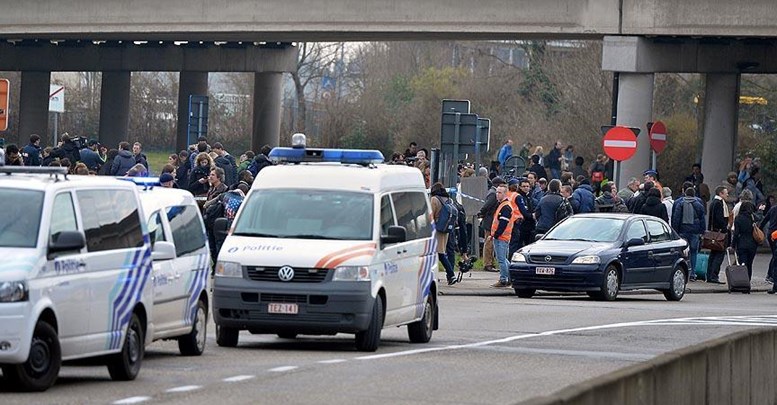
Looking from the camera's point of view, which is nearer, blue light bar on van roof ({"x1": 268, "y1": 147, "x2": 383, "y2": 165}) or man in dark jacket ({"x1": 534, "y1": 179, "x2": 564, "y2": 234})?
blue light bar on van roof ({"x1": 268, "y1": 147, "x2": 383, "y2": 165})

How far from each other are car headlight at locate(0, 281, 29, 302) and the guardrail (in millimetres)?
4469

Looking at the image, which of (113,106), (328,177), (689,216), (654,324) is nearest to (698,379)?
(328,177)

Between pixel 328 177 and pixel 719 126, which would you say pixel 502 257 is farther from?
pixel 719 126

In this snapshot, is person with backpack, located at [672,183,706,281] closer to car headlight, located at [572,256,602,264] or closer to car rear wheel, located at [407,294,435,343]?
car headlight, located at [572,256,602,264]

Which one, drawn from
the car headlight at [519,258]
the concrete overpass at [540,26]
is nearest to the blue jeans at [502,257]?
the car headlight at [519,258]

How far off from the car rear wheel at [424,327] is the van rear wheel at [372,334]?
5.38ft

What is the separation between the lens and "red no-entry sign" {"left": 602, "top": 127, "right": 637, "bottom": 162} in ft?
119

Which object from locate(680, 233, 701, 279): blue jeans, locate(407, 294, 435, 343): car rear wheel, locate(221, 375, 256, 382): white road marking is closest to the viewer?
locate(221, 375, 256, 382): white road marking

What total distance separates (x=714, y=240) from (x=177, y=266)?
20.1m

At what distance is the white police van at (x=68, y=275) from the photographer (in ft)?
41.7

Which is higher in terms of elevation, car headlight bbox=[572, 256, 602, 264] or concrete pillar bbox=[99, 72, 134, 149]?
concrete pillar bbox=[99, 72, 134, 149]

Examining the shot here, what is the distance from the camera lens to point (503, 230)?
3030 cm

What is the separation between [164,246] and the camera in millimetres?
15805

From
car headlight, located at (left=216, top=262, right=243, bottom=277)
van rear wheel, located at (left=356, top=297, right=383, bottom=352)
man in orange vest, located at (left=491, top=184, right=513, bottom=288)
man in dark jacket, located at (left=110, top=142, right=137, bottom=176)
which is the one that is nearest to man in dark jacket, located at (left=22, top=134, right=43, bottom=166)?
man in dark jacket, located at (left=110, top=142, right=137, bottom=176)
